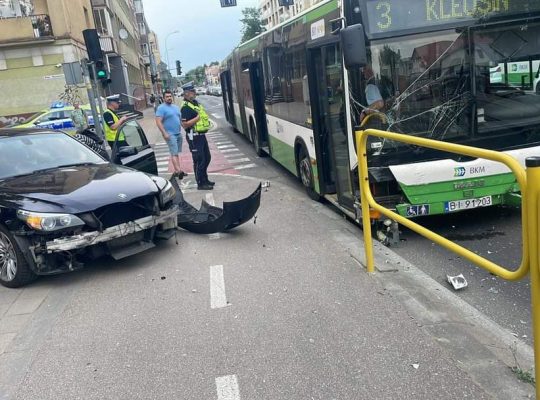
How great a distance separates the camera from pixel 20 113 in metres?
27.1

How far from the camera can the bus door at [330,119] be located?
6516mm

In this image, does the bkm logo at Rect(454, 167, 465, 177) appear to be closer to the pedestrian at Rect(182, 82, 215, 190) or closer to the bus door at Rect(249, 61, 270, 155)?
the pedestrian at Rect(182, 82, 215, 190)

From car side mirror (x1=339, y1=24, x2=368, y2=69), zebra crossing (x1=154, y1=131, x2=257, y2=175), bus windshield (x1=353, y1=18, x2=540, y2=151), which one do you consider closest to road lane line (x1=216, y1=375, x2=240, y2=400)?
car side mirror (x1=339, y1=24, x2=368, y2=69)

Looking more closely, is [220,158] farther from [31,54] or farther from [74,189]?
[31,54]

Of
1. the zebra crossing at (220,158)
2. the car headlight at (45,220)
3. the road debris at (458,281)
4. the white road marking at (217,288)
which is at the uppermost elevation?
the car headlight at (45,220)

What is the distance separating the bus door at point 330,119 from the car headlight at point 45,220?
3327 mm

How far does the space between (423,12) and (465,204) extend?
2182mm

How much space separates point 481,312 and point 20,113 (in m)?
27.6

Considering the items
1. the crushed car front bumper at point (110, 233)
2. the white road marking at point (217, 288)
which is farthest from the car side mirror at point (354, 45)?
the crushed car front bumper at point (110, 233)

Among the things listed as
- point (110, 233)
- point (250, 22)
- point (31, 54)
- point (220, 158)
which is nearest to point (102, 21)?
point (31, 54)

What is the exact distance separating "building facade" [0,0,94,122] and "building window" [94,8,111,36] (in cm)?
1324

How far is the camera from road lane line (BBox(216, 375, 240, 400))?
3236 mm

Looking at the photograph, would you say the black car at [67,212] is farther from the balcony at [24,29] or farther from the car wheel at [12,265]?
the balcony at [24,29]

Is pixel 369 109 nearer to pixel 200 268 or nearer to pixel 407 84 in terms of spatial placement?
pixel 407 84
